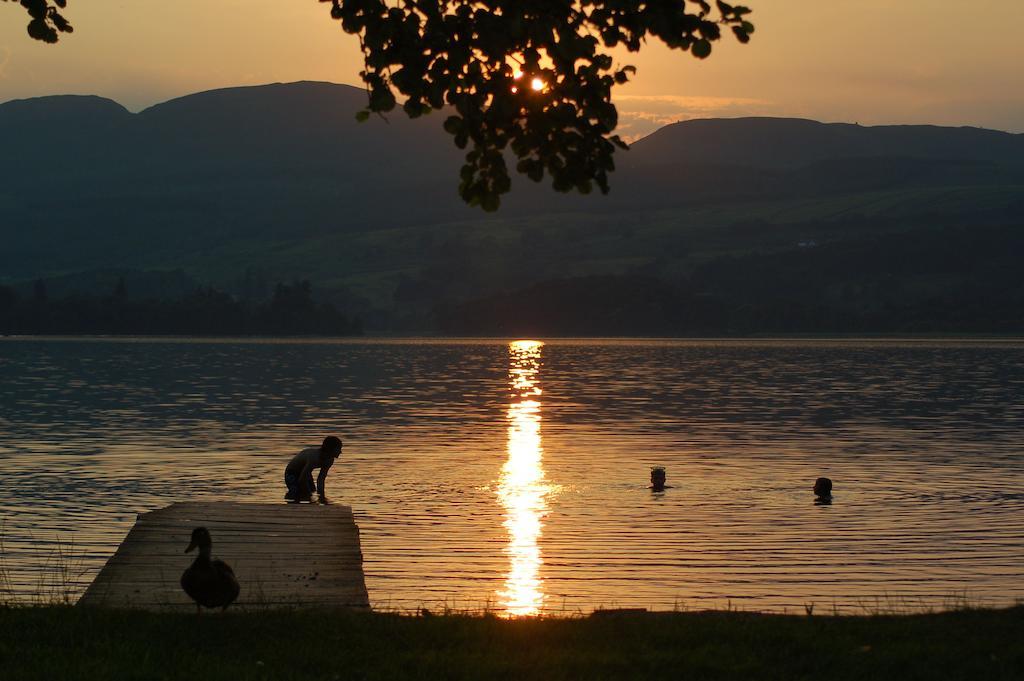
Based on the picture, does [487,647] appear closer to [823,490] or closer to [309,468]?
[309,468]

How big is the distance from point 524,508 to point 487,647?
21613 millimetres

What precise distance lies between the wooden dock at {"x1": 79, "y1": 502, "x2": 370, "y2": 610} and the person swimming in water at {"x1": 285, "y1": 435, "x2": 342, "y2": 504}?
4210 mm

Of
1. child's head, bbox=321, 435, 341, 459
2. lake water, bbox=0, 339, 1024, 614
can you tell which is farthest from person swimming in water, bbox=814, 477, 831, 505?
child's head, bbox=321, 435, 341, 459

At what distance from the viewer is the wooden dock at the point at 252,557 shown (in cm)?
1942

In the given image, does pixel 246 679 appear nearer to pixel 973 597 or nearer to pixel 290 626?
pixel 290 626

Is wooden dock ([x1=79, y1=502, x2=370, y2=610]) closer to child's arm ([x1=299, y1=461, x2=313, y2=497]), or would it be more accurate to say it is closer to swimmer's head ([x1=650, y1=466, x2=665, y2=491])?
child's arm ([x1=299, y1=461, x2=313, y2=497])

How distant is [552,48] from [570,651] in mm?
7396

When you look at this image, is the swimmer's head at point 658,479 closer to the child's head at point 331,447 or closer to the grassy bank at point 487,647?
the child's head at point 331,447

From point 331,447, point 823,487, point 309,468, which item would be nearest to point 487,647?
point 331,447

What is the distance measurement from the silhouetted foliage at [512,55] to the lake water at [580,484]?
11.4 m

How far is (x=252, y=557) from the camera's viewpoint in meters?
22.9

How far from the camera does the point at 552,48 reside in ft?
41.4

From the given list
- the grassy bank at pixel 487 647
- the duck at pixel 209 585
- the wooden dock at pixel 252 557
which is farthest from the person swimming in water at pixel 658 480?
the duck at pixel 209 585

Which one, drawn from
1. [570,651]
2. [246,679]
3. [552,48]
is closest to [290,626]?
[246,679]
